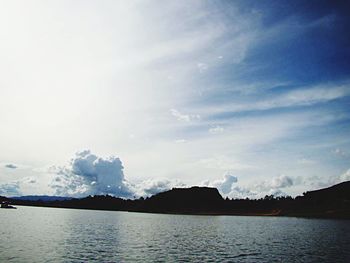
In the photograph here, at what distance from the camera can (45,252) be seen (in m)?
60.4

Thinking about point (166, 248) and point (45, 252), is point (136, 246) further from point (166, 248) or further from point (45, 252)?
point (45, 252)

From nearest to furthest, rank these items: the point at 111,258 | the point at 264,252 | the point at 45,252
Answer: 1. the point at 111,258
2. the point at 45,252
3. the point at 264,252

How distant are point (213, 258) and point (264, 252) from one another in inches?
615

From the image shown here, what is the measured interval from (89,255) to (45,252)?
881cm

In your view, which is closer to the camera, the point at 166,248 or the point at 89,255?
the point at 89,255

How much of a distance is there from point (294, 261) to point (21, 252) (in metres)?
49.1

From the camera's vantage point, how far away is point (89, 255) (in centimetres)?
5859

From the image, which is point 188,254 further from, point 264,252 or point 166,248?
point 264,252

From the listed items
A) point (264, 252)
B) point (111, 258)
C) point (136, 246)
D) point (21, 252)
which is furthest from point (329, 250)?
point (21, 252)

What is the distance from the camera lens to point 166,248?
71250 mm

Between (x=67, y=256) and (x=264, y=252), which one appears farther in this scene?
(x=264, y=252)

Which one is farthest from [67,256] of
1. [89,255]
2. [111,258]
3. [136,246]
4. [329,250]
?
[329,250]

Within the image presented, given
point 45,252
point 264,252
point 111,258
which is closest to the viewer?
point 111,258

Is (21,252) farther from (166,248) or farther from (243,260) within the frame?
(243,260)
